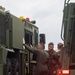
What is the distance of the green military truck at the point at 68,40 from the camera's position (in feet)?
28.7

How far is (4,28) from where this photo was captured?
11.9 m

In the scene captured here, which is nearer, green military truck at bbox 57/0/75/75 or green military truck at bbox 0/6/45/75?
green military truck at bbox 57/0/75/75

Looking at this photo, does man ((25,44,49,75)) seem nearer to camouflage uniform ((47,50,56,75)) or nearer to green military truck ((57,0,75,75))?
camouflage uniform ((47,50,56,75))

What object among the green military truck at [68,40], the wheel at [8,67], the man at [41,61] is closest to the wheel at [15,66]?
the wheel at [8,67]

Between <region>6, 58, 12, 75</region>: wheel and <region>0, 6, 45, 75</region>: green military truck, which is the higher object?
<region>0, 6, 45, 75</region>: green military truck

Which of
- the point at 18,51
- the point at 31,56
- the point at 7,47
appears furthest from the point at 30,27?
the point at 7,47

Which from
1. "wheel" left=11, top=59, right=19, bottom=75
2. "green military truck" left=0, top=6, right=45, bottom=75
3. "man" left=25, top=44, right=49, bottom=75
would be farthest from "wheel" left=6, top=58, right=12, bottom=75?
"man" left=25, top=44, right=49, bottom=75

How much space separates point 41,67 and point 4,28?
73.4 inches

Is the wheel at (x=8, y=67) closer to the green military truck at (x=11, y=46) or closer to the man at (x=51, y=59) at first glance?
the green military truck at (x=11, y=46)

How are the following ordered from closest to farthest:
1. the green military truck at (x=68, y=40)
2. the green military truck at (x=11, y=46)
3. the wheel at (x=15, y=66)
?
the green military truck at (x=68, y=40)
the green military truck at (x=11, y=46)
the wheel at (x=15, y=66)

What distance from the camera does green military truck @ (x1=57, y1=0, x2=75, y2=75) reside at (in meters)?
8.74

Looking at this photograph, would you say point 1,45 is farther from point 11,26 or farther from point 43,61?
point 43,61

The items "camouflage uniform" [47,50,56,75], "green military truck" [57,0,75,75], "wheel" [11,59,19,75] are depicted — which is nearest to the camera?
"green military truck" [57,0,75,75]

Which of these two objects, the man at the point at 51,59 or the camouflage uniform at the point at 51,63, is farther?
the camouflage uniform at the point at 51,63
